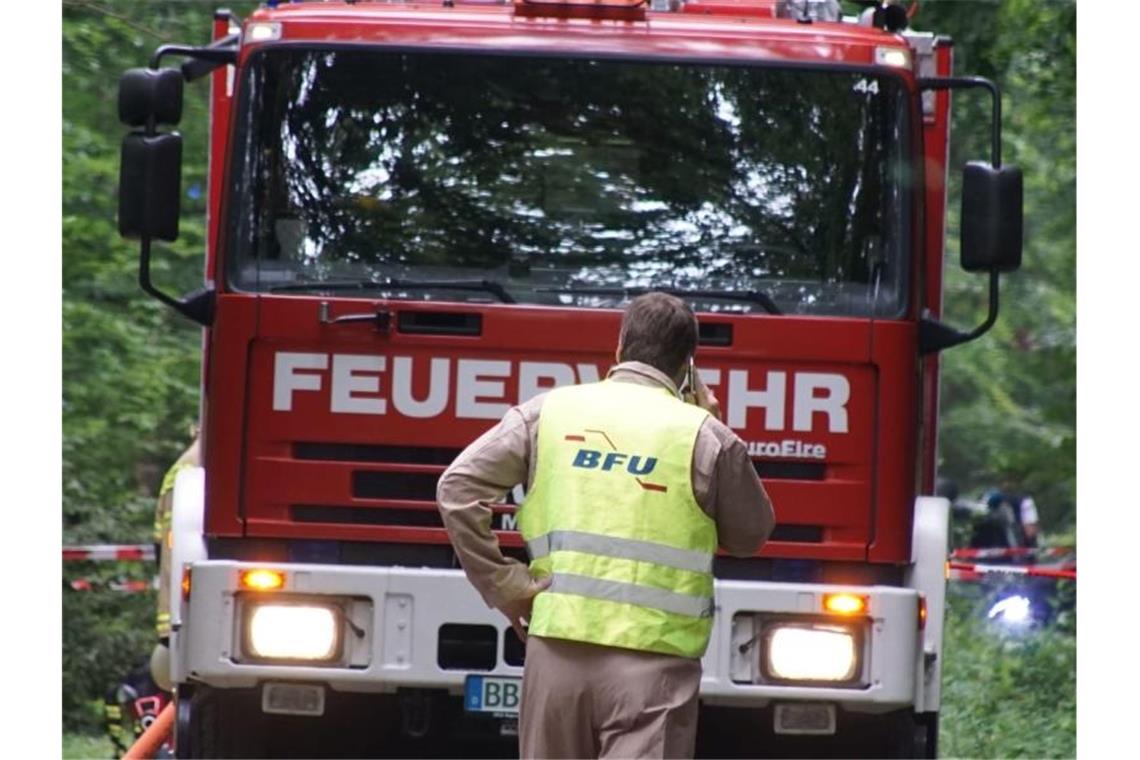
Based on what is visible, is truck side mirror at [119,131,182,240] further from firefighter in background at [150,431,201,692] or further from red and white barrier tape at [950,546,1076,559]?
red and white barrier tape at [950,546,1076,559]

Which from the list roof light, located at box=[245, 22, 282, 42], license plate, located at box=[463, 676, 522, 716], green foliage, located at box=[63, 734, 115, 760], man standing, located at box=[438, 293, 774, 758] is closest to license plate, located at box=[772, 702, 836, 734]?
license plate, located at box=[463, 676, 522, 716]

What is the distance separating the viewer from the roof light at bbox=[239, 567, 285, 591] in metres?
7.60

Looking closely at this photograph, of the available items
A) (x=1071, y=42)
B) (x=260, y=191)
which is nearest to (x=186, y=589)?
(x=260, y=191)

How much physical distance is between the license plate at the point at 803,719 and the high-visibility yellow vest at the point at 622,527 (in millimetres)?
1679

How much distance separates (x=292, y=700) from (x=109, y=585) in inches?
327

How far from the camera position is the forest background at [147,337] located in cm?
1405

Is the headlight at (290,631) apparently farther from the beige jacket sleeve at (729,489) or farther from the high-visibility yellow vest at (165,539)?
the high-visibility yellow vest at (165,539)

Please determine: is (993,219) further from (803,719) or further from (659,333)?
(659,333)

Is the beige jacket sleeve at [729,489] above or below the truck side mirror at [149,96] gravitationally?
below

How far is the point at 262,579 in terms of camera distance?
7609mm

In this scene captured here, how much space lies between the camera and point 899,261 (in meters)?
7.88

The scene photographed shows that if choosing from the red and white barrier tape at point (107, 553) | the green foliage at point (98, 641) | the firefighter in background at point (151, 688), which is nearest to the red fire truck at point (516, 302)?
the firefighter in background at point (151, 688)

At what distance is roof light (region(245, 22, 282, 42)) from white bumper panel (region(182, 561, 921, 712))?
5.70 ft

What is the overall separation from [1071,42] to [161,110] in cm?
781
